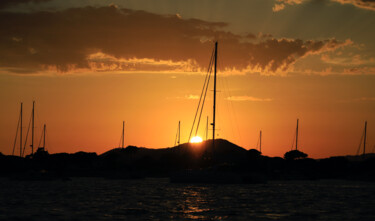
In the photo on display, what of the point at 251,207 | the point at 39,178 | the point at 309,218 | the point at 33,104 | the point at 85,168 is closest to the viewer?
the point at 309,218

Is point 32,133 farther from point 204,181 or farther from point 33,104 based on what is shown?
point 204,181

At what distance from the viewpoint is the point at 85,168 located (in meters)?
194

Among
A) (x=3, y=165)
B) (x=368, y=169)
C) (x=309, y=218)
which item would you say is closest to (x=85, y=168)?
(x=3, y=165)

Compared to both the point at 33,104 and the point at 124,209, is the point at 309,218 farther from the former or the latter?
the point at 33,104

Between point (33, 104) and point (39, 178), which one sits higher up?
point (33, 104)

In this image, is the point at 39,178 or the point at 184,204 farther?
the point at 39,178

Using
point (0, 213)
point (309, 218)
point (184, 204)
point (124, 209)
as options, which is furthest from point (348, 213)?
point (0, 213)

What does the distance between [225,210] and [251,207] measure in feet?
13.8

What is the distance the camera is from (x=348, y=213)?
151 ft

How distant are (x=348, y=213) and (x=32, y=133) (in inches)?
3408

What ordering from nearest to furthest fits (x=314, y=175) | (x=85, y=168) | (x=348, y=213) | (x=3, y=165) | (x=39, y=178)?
1. (x=348, y=213)
2. (x=39, y=178)
3. (x=3, y=165)
4. (x=314, y=175)
5. (x=85, y=168)

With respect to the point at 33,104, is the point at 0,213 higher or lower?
lower

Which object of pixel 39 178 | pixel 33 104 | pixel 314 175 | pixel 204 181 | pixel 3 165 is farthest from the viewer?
pixel 314 175

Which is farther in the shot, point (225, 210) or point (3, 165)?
point (3, 165)
